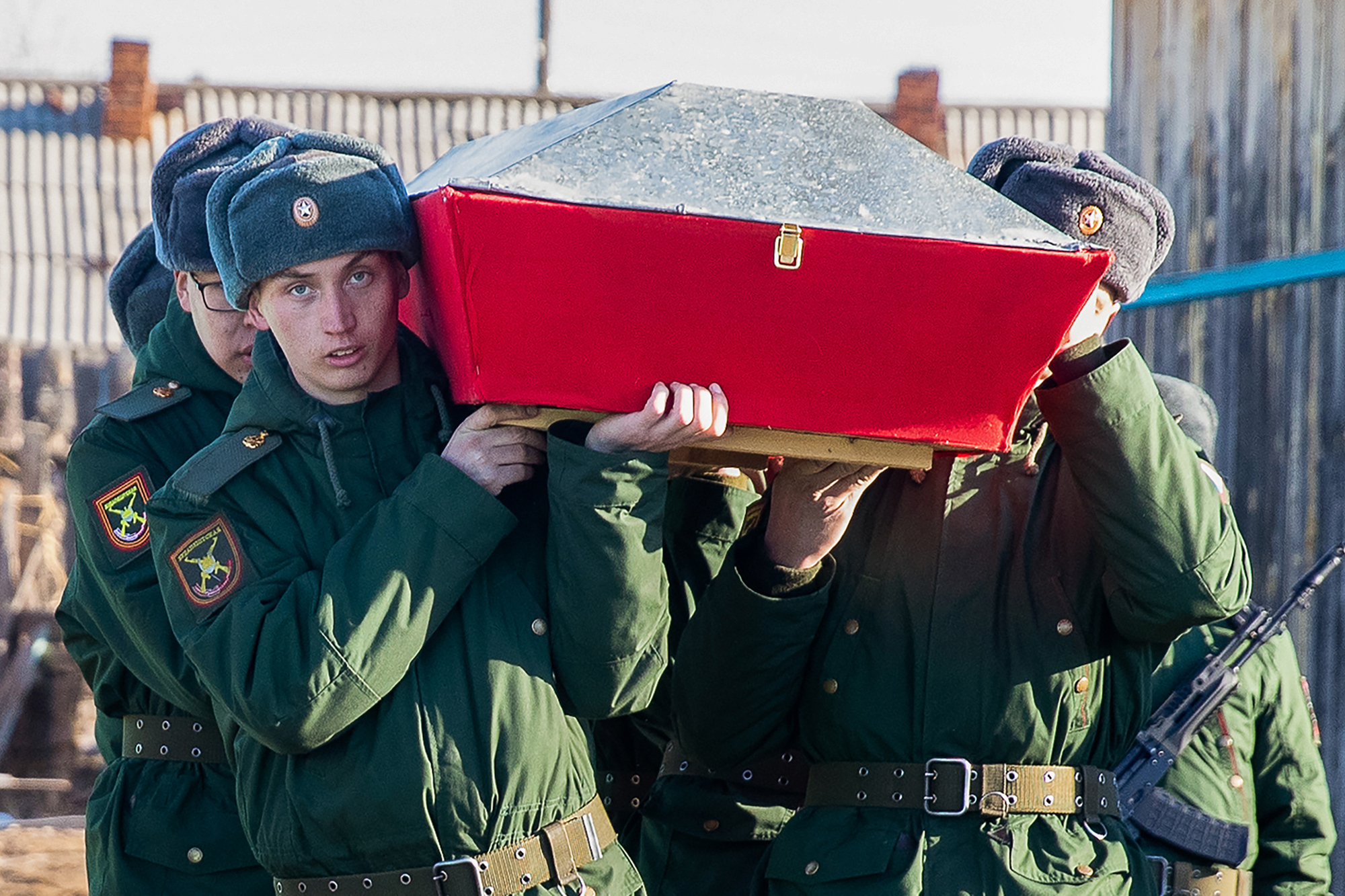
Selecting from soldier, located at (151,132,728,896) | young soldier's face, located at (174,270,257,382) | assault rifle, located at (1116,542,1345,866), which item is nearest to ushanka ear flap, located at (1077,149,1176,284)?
soldier, located at (151,132,728,896)

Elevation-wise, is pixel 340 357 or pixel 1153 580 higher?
pixel 340 357

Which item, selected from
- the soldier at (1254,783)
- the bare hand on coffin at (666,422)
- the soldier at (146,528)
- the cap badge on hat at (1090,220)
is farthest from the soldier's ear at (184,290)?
the soldier at (1254,783)

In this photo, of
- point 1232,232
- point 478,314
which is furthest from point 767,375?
point 1232,232

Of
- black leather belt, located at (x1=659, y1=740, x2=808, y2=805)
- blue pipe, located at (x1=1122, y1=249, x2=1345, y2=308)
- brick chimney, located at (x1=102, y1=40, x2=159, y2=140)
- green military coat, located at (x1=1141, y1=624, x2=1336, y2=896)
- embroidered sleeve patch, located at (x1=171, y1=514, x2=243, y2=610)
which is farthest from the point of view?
brick chimney, located at (x1=102, y1=40, x2=159, y2=140)

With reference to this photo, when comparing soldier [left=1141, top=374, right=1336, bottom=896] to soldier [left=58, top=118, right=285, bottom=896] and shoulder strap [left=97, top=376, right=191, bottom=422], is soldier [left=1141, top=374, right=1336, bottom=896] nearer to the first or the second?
soldier [left=58, top=118, right=285, bottom=896]

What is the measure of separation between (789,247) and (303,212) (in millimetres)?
652

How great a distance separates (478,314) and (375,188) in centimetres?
28

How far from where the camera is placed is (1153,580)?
7.06 feet

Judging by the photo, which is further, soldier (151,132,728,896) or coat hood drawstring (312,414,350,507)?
coat hood drawstring (312,414,350,507)

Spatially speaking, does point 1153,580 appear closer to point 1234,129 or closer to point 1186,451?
point 1186,451

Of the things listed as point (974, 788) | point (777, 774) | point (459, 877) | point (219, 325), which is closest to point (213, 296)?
point (219, 325)

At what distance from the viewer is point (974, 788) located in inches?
87.0

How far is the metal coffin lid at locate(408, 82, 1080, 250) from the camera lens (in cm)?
189

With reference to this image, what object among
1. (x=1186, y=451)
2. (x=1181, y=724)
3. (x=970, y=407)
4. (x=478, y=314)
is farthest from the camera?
(x=1181, y=724)
